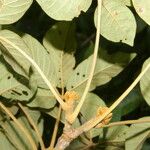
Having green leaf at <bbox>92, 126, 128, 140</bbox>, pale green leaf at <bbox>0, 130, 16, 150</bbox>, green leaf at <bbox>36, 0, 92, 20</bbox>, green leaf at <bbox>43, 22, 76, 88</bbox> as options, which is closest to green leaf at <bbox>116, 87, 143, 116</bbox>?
green leaf at <bbox>92, 126, 128, 140</bbox>

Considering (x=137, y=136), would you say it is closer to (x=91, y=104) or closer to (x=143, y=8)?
(x=91, y=104)

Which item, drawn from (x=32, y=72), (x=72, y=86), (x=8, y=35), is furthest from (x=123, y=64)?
(x=8, y=35)

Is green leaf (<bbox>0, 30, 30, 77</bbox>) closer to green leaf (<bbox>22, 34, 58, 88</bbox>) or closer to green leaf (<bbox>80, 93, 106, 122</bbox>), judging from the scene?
green leaf (<bbox>22, 34, 58, 88</bbox>)

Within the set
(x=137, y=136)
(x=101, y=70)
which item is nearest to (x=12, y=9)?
(x=101, y=70)

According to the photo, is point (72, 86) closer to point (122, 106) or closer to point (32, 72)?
point (32, 72)

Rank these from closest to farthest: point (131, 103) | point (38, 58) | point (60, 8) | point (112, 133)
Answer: point (60, 8) < point (38, 58) < point (112, 133) < point (131, 103)

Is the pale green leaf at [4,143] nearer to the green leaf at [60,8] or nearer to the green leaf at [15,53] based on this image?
the green leaf at [15,53]
